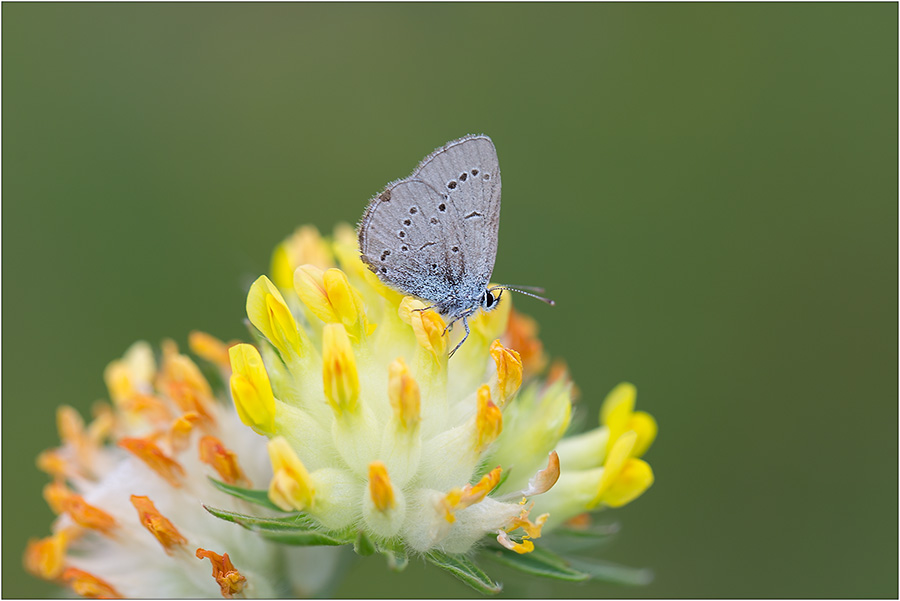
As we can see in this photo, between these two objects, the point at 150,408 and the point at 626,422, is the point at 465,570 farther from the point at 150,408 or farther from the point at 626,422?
the point at 150,408

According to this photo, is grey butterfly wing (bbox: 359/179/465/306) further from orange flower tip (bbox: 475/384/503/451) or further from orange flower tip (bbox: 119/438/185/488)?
orange flower tip (bbox: 119/438/185/488)

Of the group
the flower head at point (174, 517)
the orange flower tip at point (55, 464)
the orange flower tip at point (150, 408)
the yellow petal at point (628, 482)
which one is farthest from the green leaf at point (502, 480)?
the orange flower tip at point (55, 464)

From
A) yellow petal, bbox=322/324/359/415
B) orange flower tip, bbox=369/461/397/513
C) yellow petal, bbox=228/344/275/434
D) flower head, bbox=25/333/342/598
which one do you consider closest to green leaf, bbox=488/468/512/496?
orange flower tip, bbox=369/461/397/513

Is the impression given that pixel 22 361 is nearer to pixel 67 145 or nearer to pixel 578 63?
pixel 67 145

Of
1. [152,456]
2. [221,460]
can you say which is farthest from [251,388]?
[152,456]

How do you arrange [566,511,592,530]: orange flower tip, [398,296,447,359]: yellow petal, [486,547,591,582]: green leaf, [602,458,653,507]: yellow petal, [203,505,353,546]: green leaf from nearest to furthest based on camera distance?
[203,505,353,546]: green leaf < [486,547,591,582]: green leaf < [398,296,447,359]: yellow petal < [602,458,653,507]: yellow petal < [566,511,592,530]: orange flower tip
